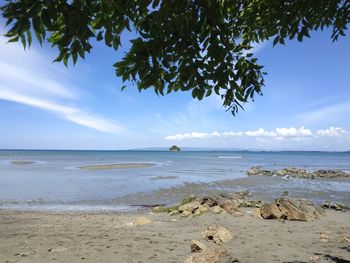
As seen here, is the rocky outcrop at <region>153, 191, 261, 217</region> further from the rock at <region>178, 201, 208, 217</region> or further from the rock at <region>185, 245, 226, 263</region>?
the rock at <region>185, 245, 226, 263</region>

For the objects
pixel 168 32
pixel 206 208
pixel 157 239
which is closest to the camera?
pixel 168 32

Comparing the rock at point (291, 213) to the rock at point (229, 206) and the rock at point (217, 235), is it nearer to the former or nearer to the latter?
the rock at point (229, 206)

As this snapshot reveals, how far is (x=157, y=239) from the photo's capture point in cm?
981

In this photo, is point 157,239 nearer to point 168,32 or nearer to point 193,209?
point 193,209

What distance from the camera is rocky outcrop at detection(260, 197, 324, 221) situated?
1292 cm

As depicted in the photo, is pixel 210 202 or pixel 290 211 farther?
pixel 210 202

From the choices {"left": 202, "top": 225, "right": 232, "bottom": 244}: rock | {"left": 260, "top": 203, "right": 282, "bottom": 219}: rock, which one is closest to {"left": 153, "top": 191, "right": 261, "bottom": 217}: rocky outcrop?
{"left": 260, "top": 203, "right": 282, "bottom": 219}: rock

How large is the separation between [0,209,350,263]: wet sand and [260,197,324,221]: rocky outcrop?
0.43 m

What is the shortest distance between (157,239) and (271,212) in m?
5.29

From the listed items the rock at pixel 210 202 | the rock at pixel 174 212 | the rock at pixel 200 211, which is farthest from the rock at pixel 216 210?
the rock at pixel 174 212

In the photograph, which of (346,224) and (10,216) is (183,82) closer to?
(346,224)

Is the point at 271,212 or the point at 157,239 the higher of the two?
the point at 271,212

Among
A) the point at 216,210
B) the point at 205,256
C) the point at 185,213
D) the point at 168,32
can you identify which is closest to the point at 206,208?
the point at 216,210

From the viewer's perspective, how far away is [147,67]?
355 cm
